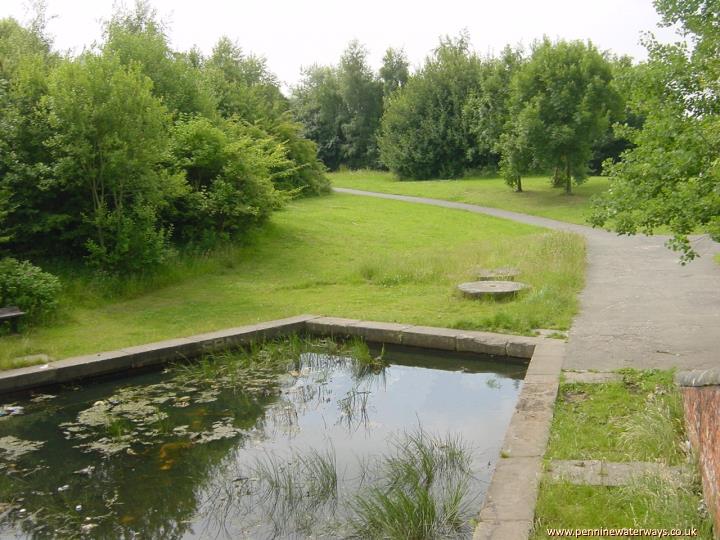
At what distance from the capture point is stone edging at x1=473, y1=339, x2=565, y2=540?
4215 mm

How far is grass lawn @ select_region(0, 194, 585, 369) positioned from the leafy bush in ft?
1.05

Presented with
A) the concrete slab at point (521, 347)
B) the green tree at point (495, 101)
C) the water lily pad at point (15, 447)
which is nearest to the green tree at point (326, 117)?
the green tree at point (495, 101)

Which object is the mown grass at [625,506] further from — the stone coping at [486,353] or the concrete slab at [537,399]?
the concrete slab at [537,399]

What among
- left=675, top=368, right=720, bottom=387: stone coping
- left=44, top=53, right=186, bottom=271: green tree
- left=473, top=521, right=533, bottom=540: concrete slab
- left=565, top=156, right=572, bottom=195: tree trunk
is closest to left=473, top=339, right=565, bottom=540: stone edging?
left=473, top=521, right=533, bottom=540: concrete slab

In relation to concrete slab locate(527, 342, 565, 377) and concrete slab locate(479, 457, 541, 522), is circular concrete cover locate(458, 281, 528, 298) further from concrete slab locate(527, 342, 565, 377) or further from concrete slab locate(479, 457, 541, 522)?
concrete slab locate(479, 457, 541, 522)

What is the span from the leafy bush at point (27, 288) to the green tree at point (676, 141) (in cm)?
786

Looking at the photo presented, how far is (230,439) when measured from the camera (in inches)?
266

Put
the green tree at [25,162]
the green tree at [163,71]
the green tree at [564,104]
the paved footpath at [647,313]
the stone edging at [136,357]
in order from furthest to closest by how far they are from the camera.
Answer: the green tree at [564,104], the green tree at [163,71], the green tree at [25,162], the stone edging at [136,357], the paved footpath at [647,313]

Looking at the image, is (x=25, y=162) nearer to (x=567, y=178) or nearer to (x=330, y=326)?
(x=330, y=326)

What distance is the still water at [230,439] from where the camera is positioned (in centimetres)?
527

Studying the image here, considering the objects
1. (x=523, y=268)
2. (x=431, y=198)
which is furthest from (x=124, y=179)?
(x=431, y=198)

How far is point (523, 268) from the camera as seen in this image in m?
13.3

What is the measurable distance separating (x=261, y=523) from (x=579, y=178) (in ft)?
90.1

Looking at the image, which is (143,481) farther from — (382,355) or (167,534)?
(382,355)
